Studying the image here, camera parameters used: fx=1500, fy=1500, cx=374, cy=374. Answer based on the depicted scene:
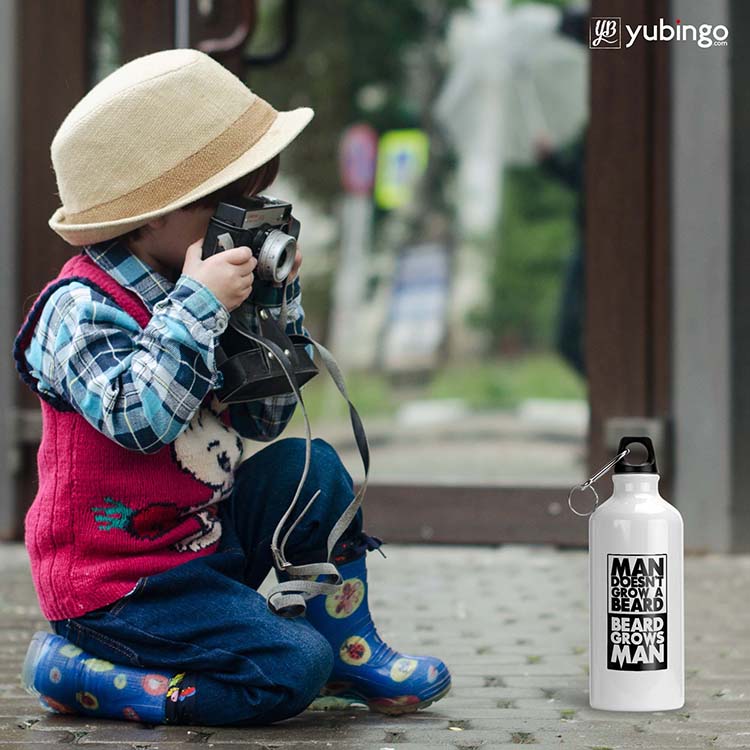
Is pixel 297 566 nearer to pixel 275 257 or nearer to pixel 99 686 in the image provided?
pixel 99 686

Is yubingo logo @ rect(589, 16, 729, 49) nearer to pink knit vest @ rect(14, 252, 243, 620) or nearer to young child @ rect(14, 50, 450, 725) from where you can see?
young child @ rect(14, 50, 450, 725)

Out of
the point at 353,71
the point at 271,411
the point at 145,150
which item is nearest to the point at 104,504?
the point at 271,411

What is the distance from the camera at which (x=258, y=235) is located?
2.58 metres

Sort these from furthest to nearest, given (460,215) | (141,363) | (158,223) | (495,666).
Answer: (460,215), (495,666), (158,223), (141,363)

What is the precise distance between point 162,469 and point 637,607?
2.78ft

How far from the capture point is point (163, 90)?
2607 millimetres

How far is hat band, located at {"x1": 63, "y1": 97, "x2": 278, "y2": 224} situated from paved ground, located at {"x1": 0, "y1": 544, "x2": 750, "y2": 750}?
887mm

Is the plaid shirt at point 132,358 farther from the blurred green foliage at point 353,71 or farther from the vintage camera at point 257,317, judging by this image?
the blurred green foliage at point 353,71

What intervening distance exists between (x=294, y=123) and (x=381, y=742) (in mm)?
1100

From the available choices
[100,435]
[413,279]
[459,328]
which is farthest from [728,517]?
[459,328]

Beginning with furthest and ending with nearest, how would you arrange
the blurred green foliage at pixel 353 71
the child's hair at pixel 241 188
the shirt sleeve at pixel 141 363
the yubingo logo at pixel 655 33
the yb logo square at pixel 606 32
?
the blurred green foliage at pixel 353 71 < the yb logo square at pixel 606 32 < the yubingo logo at pixel 655 33 < the child's hair at pixel 241 188 < the shirt sleeve at pixel 141 363

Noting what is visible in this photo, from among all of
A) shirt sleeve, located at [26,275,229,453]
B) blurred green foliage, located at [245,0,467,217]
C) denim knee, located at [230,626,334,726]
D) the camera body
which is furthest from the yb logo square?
blurred green foliage, located at [245,0,467,217]

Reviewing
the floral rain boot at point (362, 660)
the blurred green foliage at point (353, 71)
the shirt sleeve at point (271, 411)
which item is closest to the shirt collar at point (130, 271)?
the shirt sleeve at point (271, 411)

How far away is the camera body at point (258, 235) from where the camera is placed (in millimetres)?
2539
